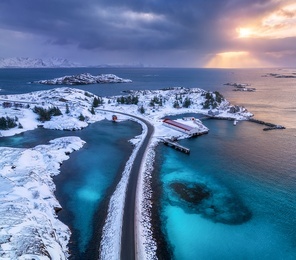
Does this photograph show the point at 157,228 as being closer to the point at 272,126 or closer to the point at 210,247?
the point at 210,247

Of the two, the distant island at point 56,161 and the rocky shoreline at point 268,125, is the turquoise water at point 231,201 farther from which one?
the rocky shoreline at point 268,125

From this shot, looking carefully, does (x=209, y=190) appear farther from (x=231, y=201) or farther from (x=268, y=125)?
(x=268, y=125)

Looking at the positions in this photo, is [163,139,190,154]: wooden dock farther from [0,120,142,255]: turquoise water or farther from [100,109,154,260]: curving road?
[100,109,154,260]: curving road

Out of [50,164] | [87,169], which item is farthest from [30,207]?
[50,164]

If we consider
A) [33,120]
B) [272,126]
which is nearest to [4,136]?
[33,120]

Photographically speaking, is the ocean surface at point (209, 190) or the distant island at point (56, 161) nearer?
the distant island at point (56, 161)

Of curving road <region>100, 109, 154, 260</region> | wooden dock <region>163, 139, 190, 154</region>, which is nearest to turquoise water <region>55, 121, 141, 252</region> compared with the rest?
curving road <region>100, 109, 154, 260</region>

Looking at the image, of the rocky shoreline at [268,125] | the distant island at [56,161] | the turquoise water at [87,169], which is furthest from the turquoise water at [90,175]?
the rocky shoreline at [268,125]
